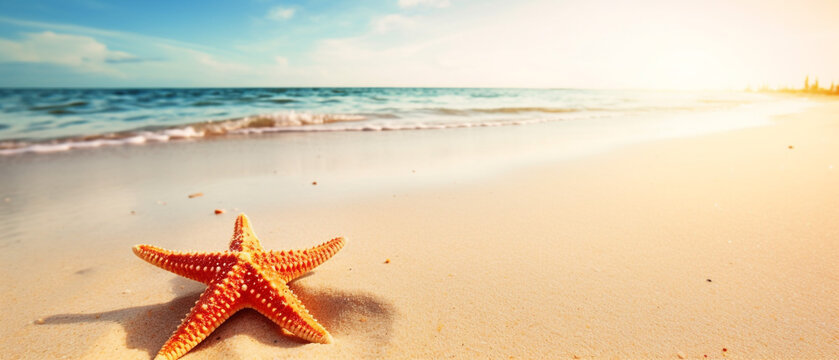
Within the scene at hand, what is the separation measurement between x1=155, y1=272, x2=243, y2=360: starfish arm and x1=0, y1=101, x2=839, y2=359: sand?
16 centimetres

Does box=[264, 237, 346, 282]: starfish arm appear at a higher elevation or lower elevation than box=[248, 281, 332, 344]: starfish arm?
higher

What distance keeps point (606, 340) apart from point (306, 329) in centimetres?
152

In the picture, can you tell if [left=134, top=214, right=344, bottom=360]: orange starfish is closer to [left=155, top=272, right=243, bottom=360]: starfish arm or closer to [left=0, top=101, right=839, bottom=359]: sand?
[left=155, top=272, right=243, bottom=360]: starfish arm

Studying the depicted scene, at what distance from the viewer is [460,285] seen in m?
2.49

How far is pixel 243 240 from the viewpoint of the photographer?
2.35 m

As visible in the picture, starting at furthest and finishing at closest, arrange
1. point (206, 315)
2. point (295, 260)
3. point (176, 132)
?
point (176, 132) → point (295, 260) → point (206, 315)

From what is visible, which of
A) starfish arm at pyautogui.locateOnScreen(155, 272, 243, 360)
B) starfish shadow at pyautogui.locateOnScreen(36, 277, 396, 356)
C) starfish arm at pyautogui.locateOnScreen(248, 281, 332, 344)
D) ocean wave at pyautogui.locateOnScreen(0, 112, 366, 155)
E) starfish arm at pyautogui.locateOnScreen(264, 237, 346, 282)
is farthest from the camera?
ocean wave at pyautogui.locateOnScreen(0, 112, 366, 155)

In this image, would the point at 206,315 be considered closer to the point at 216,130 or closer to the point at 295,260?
the point at 295,260

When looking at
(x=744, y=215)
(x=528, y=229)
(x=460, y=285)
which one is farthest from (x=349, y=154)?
(x=744, y=215)

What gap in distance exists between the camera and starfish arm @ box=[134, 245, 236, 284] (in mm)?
2139

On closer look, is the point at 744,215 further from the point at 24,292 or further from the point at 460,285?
the point at 24,292

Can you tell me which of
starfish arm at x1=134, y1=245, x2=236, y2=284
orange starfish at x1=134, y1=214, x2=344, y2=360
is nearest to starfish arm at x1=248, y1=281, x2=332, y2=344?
Answer: orange starfish at x1=134, y1=214, x2=344, y2=360

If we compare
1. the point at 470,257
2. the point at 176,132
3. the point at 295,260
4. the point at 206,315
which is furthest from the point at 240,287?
the point at 176,132

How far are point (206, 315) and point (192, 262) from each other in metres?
0.41
